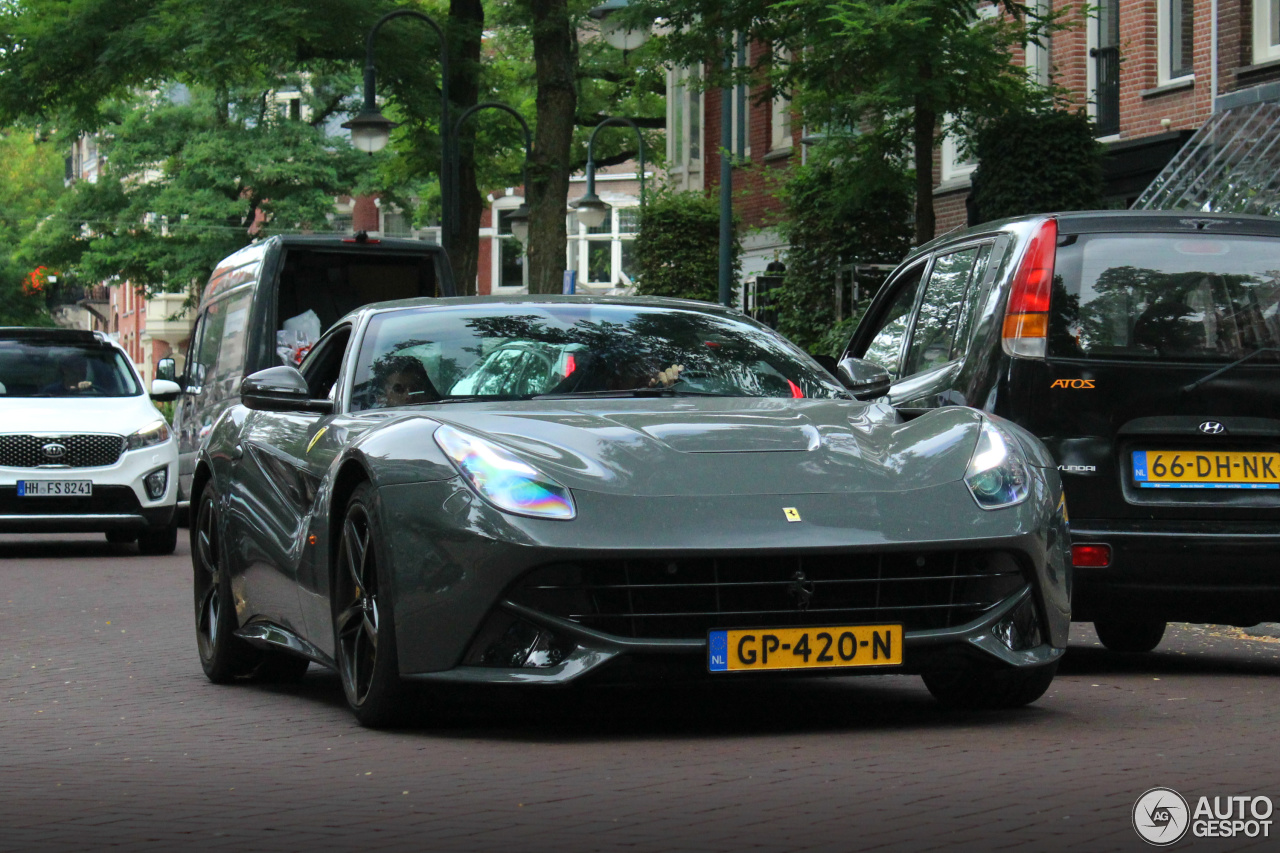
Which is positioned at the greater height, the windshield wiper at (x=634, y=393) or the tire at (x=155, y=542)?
the windshield wiper at (x=634, y=393)

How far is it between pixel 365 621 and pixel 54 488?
11.5 m

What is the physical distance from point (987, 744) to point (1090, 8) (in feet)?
51.7

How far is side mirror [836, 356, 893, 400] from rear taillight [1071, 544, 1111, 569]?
1103mm

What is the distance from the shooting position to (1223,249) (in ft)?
28.6

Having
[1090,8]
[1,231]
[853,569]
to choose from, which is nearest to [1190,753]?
[853,569]

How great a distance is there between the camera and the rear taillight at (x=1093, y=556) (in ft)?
27.3

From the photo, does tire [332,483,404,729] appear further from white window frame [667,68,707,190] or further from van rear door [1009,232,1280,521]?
white window frame [667,68,707,190]

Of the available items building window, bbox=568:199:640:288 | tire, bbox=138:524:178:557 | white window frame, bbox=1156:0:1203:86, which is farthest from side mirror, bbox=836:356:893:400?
building window, bbox=568:199:640:288

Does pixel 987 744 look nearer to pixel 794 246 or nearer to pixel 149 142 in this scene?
pixel 794 246

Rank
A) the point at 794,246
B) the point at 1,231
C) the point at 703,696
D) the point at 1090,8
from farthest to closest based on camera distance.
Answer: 1. the point at 1,231
2. the point at 794,246
3. the point at 1090,8
4. the point at 703,696

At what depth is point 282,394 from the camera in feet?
25.5

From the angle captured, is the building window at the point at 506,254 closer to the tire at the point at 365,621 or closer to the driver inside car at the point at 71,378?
the driver inside car at the point at 71,378

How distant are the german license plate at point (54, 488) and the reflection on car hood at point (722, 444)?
11.3 metres

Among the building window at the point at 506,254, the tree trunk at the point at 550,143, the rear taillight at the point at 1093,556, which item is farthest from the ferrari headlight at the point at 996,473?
the building window at the point at 506,254
